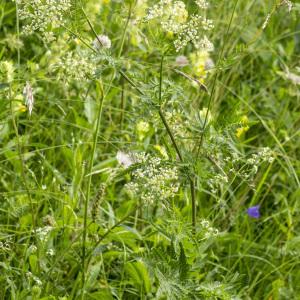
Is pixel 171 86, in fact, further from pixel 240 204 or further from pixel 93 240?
pixel 240 204

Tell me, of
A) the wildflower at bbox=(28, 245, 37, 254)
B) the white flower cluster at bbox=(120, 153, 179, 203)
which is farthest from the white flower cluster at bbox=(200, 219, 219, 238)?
Result: the wildflower at bbox=(28, 245, 37, 254)

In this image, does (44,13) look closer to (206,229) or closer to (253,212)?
(206,229)

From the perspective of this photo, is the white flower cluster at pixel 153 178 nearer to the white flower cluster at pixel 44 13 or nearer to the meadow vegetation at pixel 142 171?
the meadow vegetation at pixel 142 171

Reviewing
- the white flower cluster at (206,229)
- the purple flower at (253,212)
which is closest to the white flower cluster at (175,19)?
the white flower cluster at (206,229)

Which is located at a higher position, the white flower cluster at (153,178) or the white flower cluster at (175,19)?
the white flower cluster at (175,19)

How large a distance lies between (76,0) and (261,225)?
51.3 inches

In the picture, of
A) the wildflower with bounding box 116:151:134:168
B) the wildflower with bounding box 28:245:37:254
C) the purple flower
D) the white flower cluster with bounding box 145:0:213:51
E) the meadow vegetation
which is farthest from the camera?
the purple flower

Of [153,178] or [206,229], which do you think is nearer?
[153,178]

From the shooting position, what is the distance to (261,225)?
2617 millimetres

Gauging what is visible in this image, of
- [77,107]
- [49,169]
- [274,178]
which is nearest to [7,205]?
[49,169]

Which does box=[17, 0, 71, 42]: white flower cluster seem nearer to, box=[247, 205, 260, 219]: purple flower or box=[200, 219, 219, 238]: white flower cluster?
box=[200, 219, 219, 238]: white flower cluster

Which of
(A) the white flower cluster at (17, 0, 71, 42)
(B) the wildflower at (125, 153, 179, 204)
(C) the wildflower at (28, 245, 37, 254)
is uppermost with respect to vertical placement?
(A) the white flower cluster at (17, 0, 71, 42)

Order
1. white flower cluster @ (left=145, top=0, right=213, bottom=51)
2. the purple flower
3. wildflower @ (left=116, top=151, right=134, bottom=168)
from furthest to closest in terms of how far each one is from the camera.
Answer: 1. the purple flower
2. wildflower @ (left=116, top=151, right=134, bottom=168)
3. white flower cluster @ (left=145, top=0, right=213, bottom=51)

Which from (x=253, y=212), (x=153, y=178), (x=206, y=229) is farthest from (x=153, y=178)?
(x=253, y=212)
